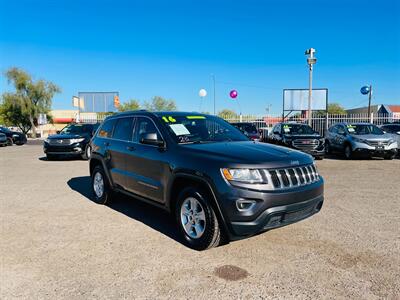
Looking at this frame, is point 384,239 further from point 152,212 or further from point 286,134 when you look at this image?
point 286,134

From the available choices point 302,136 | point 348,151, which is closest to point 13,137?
point 302,136

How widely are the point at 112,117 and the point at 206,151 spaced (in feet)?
9.52

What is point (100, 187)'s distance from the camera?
6.27 m

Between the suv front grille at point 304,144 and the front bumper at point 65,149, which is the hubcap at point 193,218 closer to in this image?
the suv front grille at point 304,144

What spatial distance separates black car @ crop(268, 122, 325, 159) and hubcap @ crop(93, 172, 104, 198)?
846 cm

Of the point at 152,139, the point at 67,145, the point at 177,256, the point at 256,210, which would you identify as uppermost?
the point at 152,139

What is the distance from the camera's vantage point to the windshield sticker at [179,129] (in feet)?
15.1

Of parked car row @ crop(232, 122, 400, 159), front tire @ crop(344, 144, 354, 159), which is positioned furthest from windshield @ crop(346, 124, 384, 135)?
front tire @ crop(344, 144, 354, 159)

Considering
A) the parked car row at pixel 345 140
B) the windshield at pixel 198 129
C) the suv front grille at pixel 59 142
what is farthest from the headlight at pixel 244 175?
the suv front grille at pixel 59 142

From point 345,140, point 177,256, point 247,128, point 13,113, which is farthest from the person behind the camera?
point 13,113

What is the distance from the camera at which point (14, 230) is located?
188 inches

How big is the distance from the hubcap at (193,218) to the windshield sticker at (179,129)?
103 cm

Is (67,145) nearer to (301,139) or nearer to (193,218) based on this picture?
(301,139)

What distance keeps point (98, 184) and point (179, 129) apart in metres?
2.58
